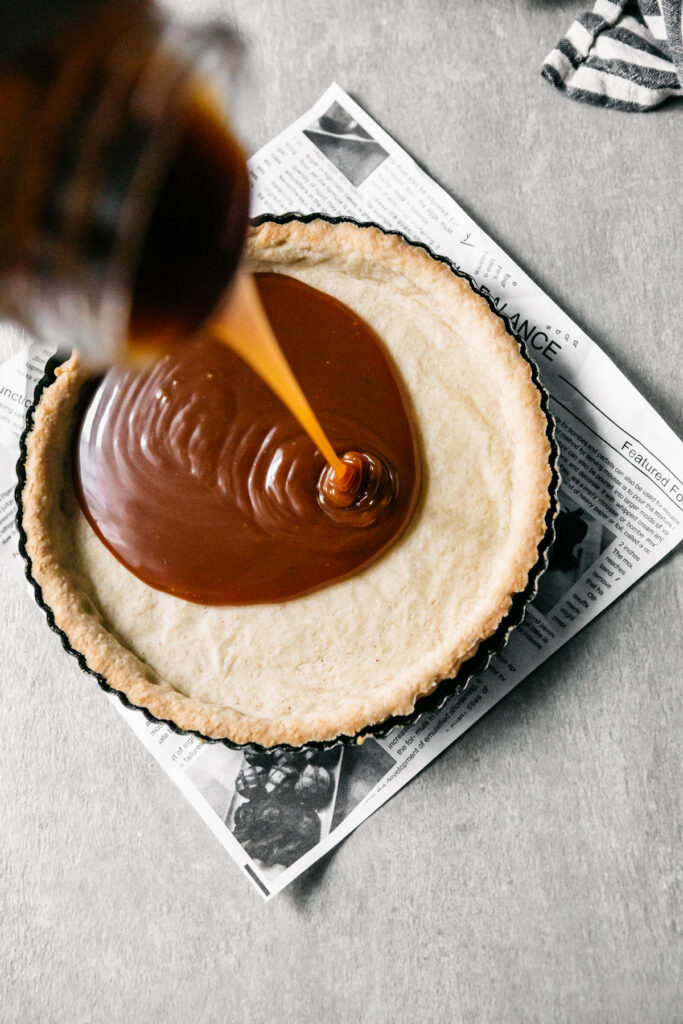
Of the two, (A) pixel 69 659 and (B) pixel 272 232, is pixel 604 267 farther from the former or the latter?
(A) pixel 69 659

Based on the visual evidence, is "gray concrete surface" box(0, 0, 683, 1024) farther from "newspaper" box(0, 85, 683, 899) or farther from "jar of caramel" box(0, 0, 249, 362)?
"jar of caramel" box(0, 0, 249, 362)

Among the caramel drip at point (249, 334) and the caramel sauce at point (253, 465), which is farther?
the caramel sauce at point (253, 465)

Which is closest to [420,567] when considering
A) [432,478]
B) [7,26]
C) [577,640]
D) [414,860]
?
[432,478]

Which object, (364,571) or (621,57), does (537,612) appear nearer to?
(364,571)

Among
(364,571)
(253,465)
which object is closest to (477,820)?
(364,571)

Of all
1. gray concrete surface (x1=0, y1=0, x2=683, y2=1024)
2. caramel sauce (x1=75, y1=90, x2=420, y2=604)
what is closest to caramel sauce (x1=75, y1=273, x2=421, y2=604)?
caramel sauce (x1=75, y1=90, x2=420, y2=604)

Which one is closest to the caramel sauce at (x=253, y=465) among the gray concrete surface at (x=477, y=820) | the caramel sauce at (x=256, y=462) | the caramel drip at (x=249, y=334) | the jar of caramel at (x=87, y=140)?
the caramel sauce at (x=256, y=462)

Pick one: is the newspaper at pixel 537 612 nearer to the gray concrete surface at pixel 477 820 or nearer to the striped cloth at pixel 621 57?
the gray concrete surface at pixel 477 820

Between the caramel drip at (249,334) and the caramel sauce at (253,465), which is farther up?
the caramel drip at (249,334)

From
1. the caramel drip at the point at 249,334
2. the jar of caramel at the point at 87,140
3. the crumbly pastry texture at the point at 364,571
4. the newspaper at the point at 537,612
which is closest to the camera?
the jar of caramel at the point at 87,140
